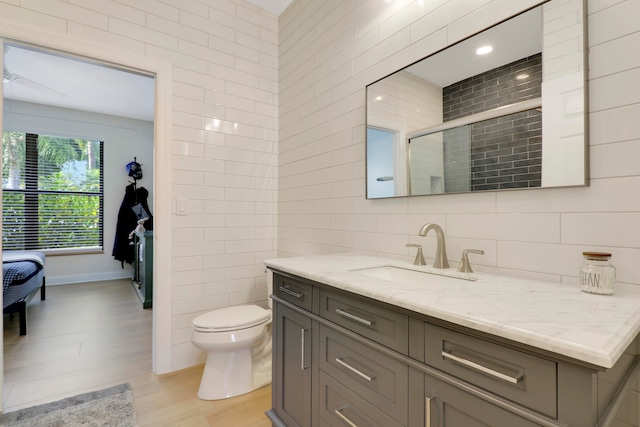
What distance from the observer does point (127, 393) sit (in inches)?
77.9

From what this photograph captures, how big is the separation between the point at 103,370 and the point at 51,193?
402 cm

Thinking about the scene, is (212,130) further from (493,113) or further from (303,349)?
(493,113)

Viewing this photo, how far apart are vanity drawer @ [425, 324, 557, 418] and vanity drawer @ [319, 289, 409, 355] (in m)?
0.10

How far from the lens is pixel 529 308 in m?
0.79

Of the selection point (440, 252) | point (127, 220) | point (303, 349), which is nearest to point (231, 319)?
point (303, 349)

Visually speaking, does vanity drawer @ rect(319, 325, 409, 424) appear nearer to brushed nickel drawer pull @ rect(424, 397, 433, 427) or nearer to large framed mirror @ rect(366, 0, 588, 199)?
brushed nickel drawer pull @ rect(424, 397, 433, 427)

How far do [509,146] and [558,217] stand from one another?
0.32 m

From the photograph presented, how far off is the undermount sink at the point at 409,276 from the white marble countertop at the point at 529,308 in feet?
0.12

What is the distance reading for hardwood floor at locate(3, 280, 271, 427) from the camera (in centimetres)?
183

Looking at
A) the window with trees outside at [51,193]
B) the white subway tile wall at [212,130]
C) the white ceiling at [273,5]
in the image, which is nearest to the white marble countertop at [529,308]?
the white subway tile wall at [212,130]

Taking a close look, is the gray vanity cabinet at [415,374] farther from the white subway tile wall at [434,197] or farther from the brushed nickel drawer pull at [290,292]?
the white subway tile wall at [434,197]

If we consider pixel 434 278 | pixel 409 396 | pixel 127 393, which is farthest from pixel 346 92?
pixel 127 393

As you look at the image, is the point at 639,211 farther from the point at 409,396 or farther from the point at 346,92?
the point at 346,92

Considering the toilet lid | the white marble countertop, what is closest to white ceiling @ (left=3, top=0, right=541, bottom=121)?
the toilet lid
